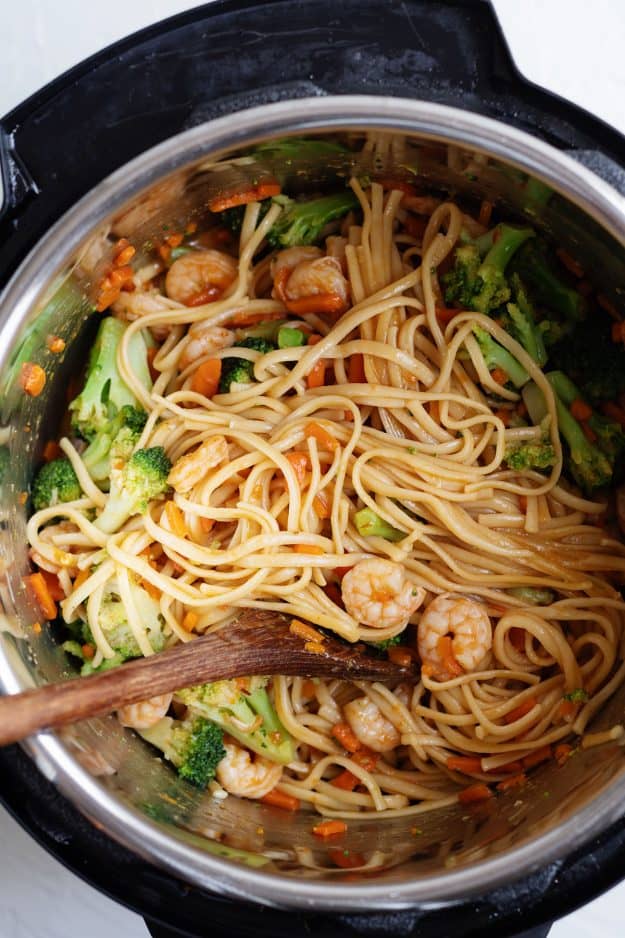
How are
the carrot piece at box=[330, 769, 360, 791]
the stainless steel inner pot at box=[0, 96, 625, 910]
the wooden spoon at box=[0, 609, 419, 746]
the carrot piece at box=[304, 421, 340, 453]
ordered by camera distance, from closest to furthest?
the wooden spoon at box=[0, 609, 419, 746]
the stainless steel inner pot at box=[0, 96, 625, 910]
the carrot piece at box=[304, 421, 340, 453]
the carrot piece at box=[330, 769, 360, 791]

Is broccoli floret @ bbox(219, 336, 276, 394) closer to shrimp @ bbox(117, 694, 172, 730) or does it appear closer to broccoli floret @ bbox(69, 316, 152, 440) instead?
broccoli floret @ bbox(69, 316, 152, 440)

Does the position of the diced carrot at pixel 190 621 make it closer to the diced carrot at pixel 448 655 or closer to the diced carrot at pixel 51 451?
the diced carrot at pixel 51 451

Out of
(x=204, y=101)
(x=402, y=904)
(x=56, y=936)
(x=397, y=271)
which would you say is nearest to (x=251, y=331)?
(x=397, y=271)

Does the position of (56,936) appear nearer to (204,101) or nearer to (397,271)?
(397,271)

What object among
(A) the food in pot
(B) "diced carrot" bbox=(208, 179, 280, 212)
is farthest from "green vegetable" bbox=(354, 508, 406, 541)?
(B) "diced carrot" bbox=(208, 179, 280, 212)

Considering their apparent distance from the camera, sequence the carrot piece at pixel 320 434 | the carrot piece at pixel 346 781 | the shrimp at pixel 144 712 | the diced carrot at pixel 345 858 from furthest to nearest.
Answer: the carrot piece at pixel 346 781
the carrot piece at pixel 320 434
the shrimp at pixel 144 712
the diced carrot at pixel 345 858

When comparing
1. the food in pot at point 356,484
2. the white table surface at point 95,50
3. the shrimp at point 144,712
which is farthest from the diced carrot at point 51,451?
the white table surface at point 95,50

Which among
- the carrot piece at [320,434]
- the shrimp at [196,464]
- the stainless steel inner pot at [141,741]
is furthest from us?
the carrot piece at [320,434]
